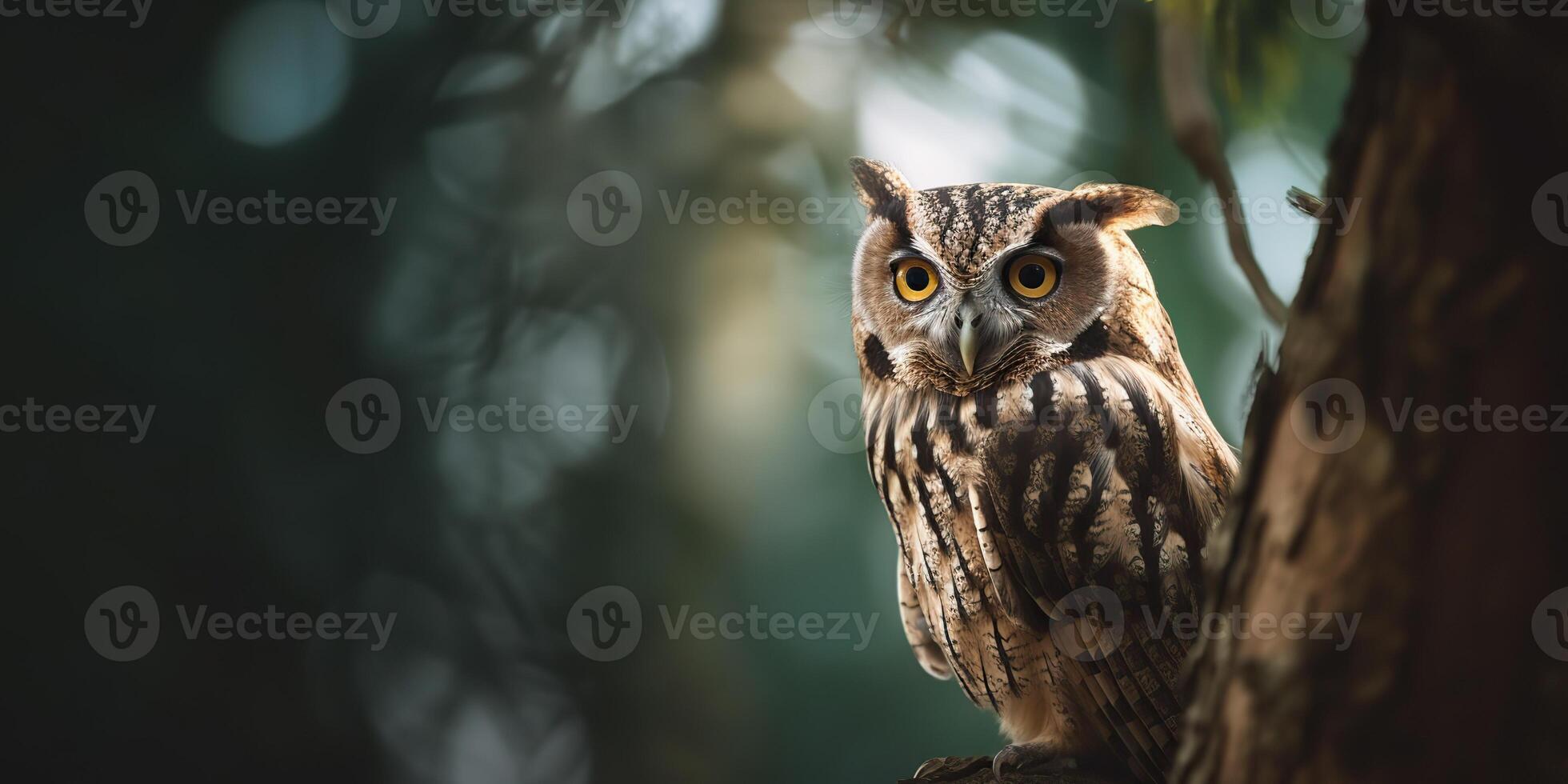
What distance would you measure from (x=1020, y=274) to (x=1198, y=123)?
0.30 metres

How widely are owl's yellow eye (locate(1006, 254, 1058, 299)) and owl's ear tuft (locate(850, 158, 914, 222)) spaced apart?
0.66 feet

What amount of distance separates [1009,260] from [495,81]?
1.55 meters

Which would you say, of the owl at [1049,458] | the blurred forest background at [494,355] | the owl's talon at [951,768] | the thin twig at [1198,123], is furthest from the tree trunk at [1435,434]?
the blurred forest background at [494,355]

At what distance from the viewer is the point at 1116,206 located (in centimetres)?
136

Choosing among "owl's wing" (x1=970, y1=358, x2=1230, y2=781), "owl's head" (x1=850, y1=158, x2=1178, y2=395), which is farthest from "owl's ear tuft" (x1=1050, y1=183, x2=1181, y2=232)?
"owl's wing" (x1=970, y1=358, x2=1230, y2=781)

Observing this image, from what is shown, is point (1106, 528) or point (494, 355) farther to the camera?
point (494, 355)

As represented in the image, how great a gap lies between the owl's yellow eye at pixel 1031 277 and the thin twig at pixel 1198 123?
0.76 feet

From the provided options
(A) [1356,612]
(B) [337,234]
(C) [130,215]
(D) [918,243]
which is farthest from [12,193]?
(A) [1356,612]

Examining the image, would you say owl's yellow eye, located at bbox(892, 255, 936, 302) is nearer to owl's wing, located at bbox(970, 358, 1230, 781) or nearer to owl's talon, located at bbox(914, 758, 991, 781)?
owl's wing, located at bbox(970, 358, 1230, 781)

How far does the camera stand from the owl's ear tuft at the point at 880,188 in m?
1.46

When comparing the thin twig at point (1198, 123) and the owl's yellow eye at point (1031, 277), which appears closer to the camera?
the thin twig at point (1198, 123)

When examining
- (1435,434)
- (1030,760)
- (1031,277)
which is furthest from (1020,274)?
(1435,434)

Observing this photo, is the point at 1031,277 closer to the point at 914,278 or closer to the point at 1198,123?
the point at 914,278

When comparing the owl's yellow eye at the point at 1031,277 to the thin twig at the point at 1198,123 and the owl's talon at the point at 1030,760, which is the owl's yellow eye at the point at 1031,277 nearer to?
the thin twig at the point at 1198,123
